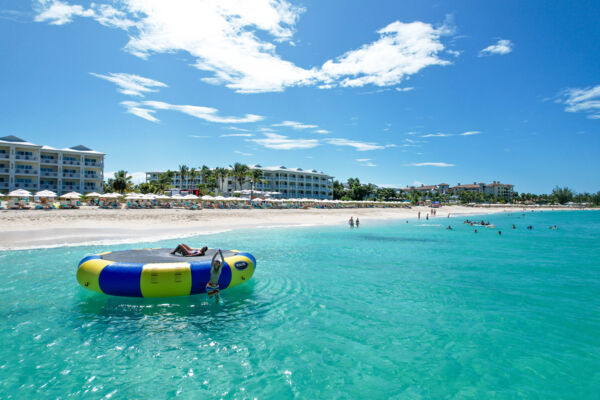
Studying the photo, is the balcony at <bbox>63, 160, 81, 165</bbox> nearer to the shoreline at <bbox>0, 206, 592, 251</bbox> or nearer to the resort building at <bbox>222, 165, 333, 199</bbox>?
the shoreline at <bbox>0, 206, 592, 251</bbox>

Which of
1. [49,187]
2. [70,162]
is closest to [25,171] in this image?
[49,187]

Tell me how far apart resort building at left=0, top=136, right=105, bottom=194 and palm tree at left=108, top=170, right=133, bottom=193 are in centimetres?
258

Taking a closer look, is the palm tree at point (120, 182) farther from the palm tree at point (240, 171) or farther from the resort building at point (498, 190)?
the resort building at point (498, 190)

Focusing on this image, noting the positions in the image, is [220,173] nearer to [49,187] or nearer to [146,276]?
[49,187]

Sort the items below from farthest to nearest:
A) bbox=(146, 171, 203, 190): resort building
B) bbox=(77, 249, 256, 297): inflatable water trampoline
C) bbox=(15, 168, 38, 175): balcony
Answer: bbox=(146, 171, 203, 190): resort building → bbox=(15, 168, 38, 175): balcony → bbox=(77, 249, 256, 297): inflatable water trampoline

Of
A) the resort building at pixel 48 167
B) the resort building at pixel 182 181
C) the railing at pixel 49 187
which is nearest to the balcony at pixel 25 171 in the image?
the resort building at pixel 48 167

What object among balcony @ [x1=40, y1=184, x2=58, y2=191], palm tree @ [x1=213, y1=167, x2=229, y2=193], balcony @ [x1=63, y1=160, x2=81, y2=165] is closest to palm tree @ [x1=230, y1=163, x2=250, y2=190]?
palm tree @ [x1=213, y1=167, x2=229, y2=193]

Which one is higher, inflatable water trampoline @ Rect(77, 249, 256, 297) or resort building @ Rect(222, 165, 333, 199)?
resort building @ Rect(222, 165, 333, 199)

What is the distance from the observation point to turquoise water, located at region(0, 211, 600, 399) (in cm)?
557

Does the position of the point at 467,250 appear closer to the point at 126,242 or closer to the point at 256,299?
the point at 256,299

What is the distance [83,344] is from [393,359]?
256 inches

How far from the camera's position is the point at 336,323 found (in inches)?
326

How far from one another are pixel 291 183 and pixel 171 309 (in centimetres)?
8374

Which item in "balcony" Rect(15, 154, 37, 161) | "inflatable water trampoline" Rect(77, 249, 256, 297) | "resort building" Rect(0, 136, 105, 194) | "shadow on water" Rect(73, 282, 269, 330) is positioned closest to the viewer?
A: "shadow on water" Rect(73, 282, 269, 330)
